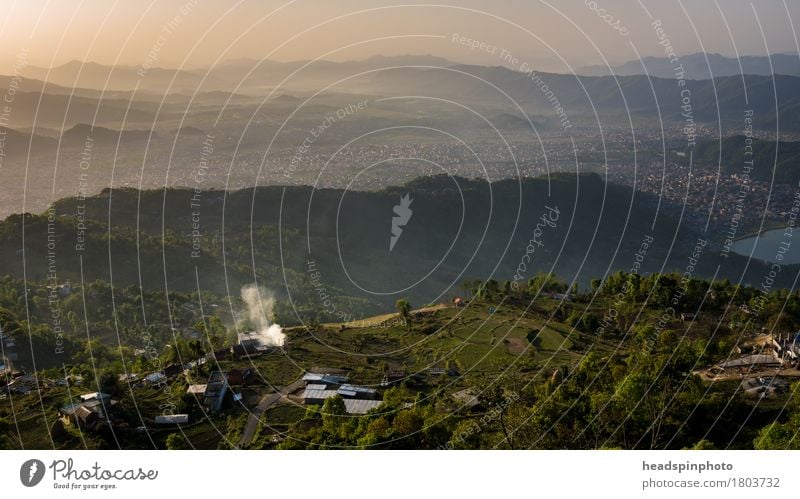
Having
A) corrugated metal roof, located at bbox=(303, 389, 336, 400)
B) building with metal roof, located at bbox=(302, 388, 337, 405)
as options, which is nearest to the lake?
corrugated metal roof, located at bbox=(303, 389, 336, 400)

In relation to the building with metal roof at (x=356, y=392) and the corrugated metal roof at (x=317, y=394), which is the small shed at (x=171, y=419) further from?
the building with metal roof at (x=356, y=392)

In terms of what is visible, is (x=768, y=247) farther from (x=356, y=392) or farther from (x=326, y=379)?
(x=356, y=392)

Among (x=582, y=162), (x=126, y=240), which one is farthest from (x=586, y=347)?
(x=582, y=162)

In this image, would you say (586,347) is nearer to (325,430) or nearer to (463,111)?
(325,430)

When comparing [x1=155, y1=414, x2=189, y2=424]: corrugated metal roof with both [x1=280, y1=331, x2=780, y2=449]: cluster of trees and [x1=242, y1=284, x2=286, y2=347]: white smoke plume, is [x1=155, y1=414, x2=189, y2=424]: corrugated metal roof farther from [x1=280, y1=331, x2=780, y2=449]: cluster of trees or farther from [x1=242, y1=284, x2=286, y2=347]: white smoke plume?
[x1=242, y1=284, x2=286, y2=347]: white smoke plume
